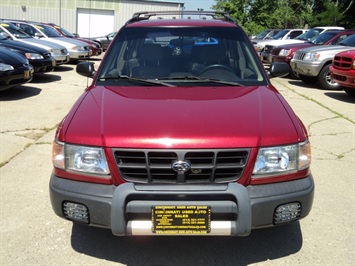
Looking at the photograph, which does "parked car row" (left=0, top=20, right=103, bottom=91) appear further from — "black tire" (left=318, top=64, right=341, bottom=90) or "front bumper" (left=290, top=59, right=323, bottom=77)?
"black tire" (left=318, top=64, right=341, bottom=90)

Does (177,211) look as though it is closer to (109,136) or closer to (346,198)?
(109,136)

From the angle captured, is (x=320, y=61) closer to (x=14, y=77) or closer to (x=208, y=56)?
(x=14, y=77)

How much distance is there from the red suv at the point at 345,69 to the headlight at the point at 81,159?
7.87 meters

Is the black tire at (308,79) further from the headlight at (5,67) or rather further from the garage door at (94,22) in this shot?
the garage door at (94,22)

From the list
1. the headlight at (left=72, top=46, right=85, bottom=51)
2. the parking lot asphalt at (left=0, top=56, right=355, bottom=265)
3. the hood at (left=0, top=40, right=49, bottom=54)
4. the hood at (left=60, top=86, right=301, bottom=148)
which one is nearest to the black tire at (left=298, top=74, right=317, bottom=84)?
the parking lot asphalt at (left=0, top=56, right=355, bottom=265)

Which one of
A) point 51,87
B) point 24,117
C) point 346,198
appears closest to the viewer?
point 346,198

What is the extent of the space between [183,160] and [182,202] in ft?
0.87

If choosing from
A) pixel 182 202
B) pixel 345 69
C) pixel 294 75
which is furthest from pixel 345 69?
pixel 182 202

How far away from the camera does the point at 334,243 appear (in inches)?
125

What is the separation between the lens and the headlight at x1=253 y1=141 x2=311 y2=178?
8.52ft

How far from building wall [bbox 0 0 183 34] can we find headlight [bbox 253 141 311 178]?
35443 mm

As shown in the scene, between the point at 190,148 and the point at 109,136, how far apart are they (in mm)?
539

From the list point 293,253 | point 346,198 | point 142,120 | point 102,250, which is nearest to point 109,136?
point 142,120

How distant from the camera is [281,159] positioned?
266 cm
